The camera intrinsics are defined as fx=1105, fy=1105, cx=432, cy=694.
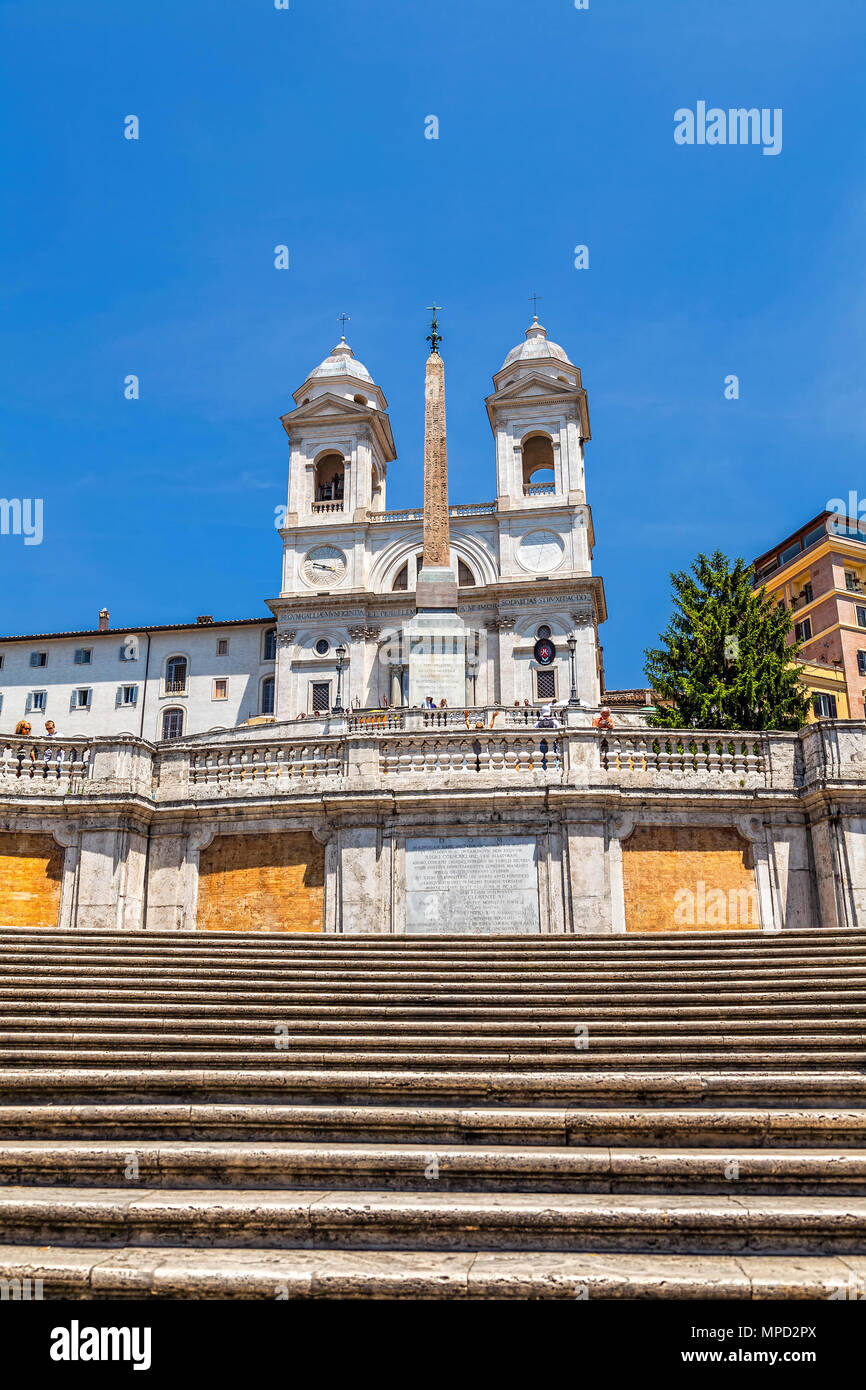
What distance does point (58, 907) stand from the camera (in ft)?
55.6

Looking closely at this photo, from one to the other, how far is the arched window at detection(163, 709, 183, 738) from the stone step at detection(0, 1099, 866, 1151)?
5361 centimetres

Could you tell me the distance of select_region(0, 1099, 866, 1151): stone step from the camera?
23.9 feet

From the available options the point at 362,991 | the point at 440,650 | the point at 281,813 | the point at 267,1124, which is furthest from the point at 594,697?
the point at 267,1124

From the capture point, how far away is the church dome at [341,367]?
6322 cm

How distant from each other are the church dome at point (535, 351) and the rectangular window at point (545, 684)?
60.0 ft

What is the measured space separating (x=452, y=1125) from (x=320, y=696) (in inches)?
1912

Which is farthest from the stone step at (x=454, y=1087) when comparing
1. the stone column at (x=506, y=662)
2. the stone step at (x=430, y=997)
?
the stone column at (x=506, y=662)

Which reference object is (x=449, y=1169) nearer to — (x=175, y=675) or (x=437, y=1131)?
(x=437, y=1131)

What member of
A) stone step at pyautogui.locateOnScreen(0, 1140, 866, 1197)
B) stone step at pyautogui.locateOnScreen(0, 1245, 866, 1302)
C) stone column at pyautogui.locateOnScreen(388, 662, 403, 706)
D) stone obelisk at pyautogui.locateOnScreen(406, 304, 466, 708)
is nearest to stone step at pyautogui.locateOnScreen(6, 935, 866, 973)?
stone step at pyautogui.locateOnScreen(0, 1140, 866, 1197)

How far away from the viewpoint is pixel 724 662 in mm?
31734

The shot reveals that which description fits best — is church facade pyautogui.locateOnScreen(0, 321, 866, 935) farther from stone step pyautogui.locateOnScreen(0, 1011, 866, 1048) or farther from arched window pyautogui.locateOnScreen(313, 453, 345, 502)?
arched window pyautogui.locateOnScreen(313, 453, 345, 502)

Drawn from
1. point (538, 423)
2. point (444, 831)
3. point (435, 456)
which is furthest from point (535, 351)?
point (444, 831)
